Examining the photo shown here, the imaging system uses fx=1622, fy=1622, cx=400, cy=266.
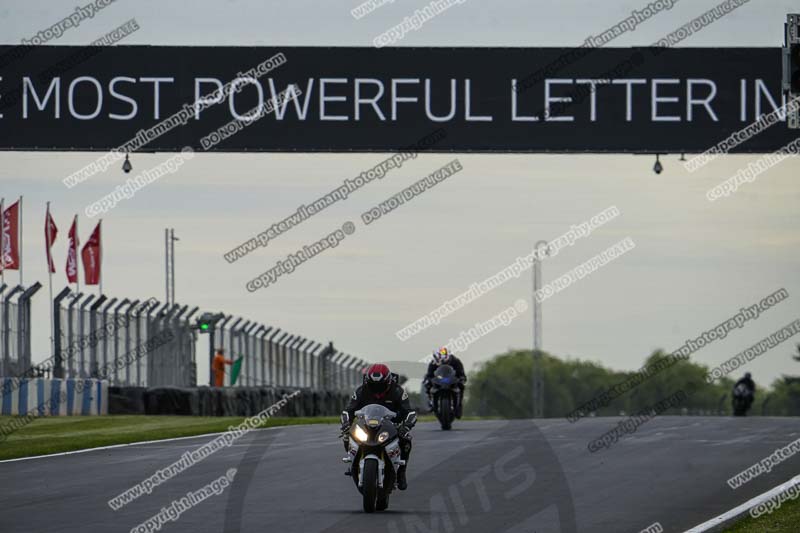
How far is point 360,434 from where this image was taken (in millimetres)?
14031

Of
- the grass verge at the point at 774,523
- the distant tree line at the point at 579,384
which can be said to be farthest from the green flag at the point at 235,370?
the distant tree line at the point at 579,384

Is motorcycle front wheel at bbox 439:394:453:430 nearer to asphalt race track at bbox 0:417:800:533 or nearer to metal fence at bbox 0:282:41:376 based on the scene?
asphalt race track at bbox 0:417:800:533

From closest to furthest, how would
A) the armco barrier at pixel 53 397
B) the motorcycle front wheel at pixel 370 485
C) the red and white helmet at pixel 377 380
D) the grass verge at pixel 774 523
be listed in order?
1. the grass verge at pixel 774 523
2. the motorcycle front wheel at pixel 370 485
3. the red and white helmet at pixel 377 380
4. the armco barrier at pixel 53 397

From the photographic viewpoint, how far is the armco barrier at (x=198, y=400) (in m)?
33.1

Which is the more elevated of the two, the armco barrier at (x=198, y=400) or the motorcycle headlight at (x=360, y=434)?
the armco barrier at (x=198, y=400)

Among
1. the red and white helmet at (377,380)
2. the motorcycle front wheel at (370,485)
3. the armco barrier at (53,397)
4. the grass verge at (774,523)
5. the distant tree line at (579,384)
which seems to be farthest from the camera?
the distant tree line at (579,384)

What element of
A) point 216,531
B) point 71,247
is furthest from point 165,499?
point 71,247

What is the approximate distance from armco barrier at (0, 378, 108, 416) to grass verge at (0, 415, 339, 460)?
25cm

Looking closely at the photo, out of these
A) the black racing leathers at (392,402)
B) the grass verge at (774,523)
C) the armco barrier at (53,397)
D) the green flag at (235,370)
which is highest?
the green flag at (235,370)

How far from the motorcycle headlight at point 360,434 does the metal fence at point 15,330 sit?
16.3 meters

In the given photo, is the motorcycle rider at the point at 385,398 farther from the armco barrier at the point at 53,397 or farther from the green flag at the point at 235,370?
the green flag at the point at 235,370

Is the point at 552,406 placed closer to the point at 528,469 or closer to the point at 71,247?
the point at 71,247

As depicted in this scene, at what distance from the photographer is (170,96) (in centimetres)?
2756

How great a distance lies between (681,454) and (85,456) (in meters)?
7.66
